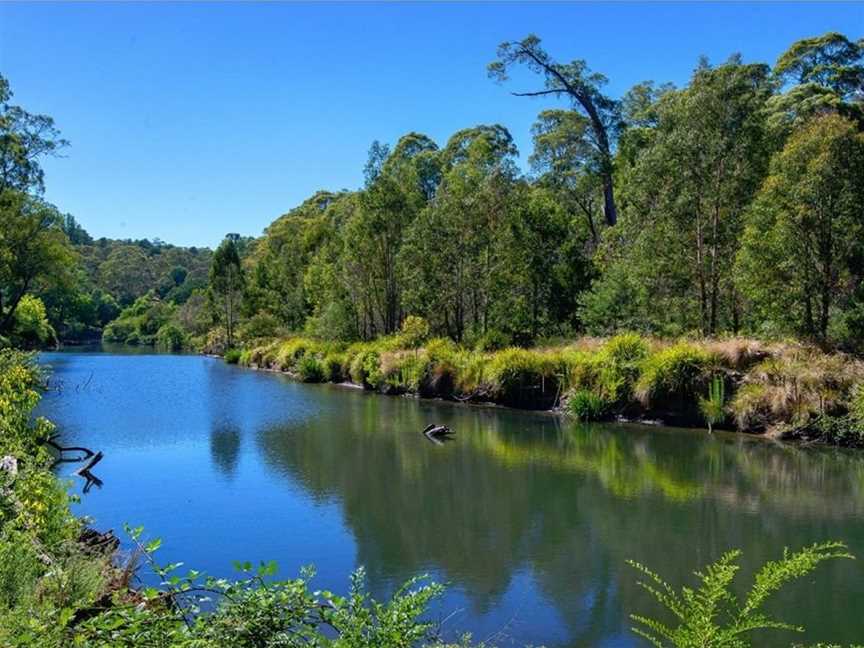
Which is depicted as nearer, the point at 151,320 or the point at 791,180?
the point at 791,180

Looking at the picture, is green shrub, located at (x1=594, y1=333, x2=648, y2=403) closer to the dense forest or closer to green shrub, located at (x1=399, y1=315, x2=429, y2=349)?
the dense forest

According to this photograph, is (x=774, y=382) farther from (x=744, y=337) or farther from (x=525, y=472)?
(x=525, y=472)

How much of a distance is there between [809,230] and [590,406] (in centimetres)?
835

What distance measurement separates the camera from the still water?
31.3ft

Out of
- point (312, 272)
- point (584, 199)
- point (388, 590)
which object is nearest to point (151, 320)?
point (312, 272)

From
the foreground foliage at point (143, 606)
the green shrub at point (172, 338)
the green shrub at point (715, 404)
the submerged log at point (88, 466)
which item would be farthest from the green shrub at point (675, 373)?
the green shrub at point (172, 338)

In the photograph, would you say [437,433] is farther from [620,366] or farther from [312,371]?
[312,371]

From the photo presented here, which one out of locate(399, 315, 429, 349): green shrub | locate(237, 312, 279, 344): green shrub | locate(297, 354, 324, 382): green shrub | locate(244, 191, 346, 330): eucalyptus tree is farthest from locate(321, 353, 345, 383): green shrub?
locate(237, 312, 279, 344): green shrub

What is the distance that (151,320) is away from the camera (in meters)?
94.0

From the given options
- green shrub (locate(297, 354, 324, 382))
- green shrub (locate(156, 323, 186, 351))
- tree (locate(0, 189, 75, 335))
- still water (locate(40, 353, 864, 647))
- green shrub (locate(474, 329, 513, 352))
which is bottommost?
still water (locate(40, 353, 864, 647))

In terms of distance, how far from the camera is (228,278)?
64625 mm

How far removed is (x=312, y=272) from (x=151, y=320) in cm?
4812

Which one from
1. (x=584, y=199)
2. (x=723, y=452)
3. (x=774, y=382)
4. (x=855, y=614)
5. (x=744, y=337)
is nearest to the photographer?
(x=855, y=614)

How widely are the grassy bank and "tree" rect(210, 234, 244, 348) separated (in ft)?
112
